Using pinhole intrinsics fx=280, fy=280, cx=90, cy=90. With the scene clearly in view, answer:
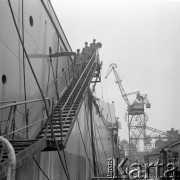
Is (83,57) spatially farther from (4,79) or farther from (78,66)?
(4,79)

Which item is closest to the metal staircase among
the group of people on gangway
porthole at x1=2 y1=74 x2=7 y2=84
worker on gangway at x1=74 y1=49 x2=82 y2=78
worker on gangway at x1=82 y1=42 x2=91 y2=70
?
worker on gangway at x1=74 y1=49 x2=82 y2=78

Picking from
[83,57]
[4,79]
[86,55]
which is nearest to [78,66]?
[83,57]

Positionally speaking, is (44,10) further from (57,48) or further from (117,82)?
(117,82)

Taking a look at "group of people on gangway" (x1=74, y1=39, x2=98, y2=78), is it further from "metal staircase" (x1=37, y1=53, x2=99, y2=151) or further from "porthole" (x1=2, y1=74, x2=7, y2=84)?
"porthole" (x1=2, y1=74, x2=7, y2=84)

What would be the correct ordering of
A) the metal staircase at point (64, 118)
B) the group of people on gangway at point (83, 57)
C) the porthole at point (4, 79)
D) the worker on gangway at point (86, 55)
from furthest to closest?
the worker on gangway at point (86, 55) → the group of people on gangway at point (83, 57) → the metal staircase at point (64, 118) → the porthole at point (4, 79)

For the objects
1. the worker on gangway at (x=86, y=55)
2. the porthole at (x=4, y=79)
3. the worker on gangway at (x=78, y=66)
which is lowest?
the porthole at (x=4, y=79)

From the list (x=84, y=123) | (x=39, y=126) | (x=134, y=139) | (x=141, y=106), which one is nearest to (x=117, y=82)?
(x=141, y=106)

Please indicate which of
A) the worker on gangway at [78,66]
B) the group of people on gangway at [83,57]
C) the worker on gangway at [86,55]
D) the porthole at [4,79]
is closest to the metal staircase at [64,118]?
the worker on gangway at [78,66]

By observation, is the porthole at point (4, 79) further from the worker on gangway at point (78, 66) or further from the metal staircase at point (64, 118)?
the worker on gangway at point (78, 66)

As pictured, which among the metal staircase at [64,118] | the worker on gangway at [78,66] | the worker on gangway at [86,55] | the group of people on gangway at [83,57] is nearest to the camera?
the metal staircase at [64,118]

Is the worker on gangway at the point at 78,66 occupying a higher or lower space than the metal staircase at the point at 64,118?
higher

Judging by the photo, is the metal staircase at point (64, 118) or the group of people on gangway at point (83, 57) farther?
the group of people on gangway at point (83, 57)

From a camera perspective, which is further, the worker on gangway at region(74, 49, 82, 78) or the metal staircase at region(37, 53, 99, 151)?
the worker on gangway at region(74, 49, 82, 78)

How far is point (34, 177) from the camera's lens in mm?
7398
